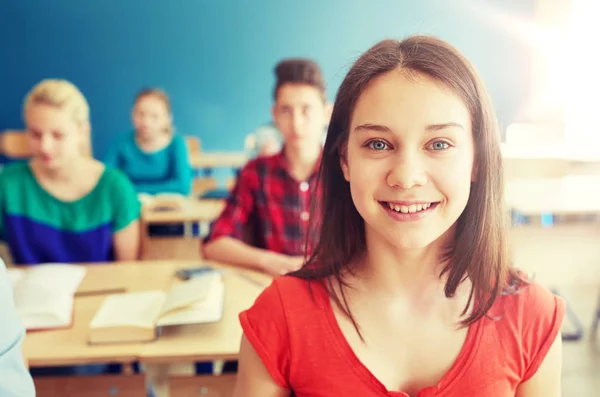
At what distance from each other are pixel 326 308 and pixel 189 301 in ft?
1.64

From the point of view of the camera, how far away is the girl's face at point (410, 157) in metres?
0.69

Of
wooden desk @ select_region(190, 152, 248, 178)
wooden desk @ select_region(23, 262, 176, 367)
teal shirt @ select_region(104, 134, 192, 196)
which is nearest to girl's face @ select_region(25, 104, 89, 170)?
wooden desk @ select_region(23, 262, 176, 367)

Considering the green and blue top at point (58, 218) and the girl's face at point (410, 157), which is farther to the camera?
the green and blue top at point (58, 218)

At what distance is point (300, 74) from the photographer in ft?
5.76

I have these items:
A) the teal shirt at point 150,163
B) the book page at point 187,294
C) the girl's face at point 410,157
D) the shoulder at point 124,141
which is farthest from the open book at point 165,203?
the girl's face at point 410,157

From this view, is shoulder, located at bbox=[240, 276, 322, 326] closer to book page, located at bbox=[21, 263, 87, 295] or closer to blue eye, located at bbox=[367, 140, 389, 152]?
blue eye, located at bbox=[367, 140, 389, 152]

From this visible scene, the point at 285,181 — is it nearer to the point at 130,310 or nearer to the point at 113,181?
the point at 113,181

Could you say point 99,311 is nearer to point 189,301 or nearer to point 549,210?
point 189,301

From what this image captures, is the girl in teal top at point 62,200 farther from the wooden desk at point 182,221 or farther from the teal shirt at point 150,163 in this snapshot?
the teal shirt at point 150,163

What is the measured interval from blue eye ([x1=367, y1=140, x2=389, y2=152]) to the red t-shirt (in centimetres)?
25

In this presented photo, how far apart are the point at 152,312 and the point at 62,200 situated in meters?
0.76

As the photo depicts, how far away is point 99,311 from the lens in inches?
49.8

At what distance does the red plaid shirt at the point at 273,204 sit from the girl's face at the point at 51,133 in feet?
1.83

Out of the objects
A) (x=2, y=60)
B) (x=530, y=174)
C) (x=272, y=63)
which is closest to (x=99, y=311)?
(x=530, y=174)
